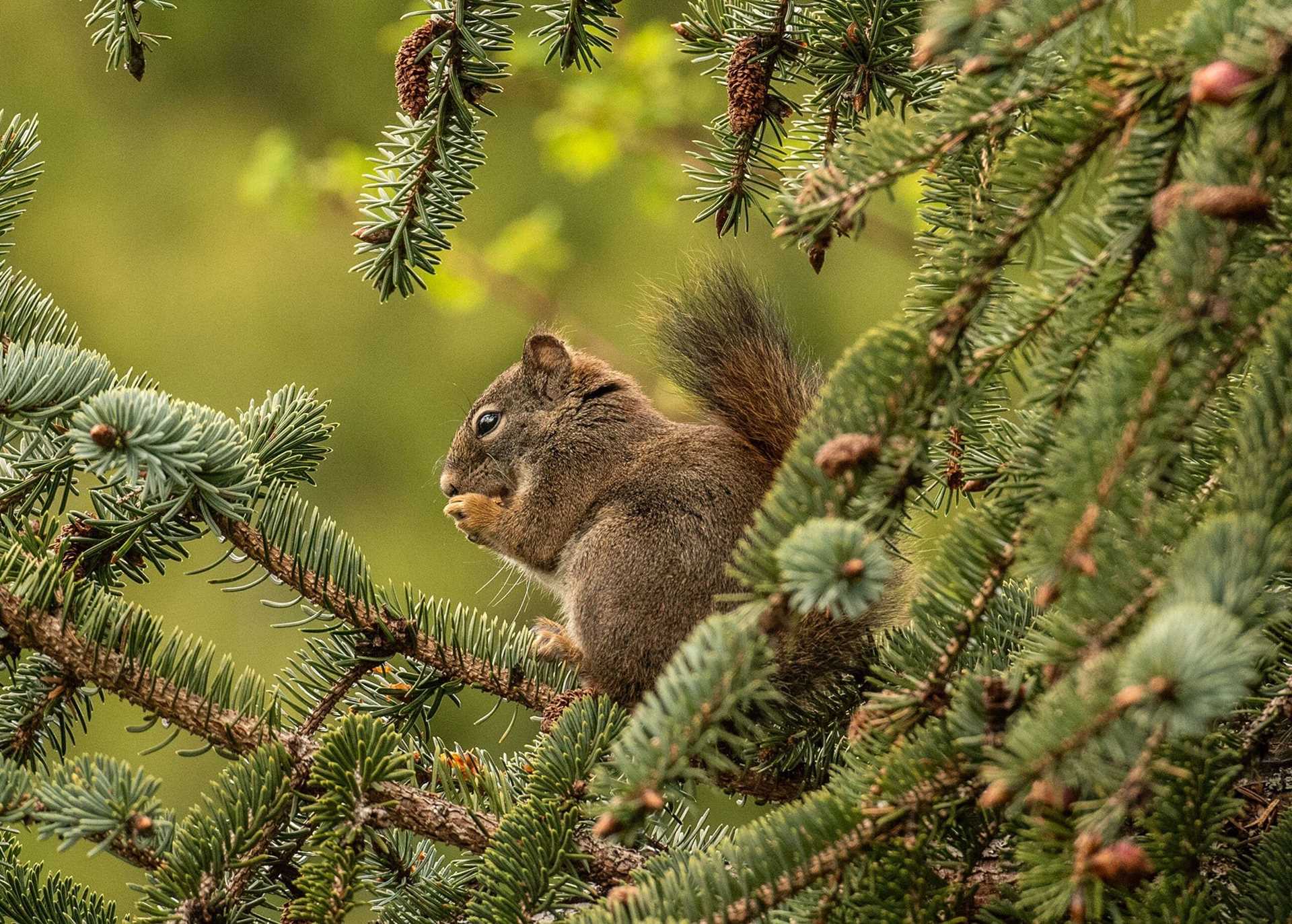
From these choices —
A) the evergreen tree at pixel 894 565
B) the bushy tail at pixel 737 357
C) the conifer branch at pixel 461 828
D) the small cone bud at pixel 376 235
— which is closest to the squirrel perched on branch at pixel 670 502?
the bushy tail at pixel 737 357

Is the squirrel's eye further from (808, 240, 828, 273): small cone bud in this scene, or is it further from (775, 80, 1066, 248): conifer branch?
(775, 80, 1066, 248): conifer branch

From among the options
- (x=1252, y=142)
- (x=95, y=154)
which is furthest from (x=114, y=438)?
(x=95, y=154)

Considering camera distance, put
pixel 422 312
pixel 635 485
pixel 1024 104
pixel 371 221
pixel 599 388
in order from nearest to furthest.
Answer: pixel 1024 104
pixel 371 221
pixel 635 485
pixel 599 388
pixel 422 312

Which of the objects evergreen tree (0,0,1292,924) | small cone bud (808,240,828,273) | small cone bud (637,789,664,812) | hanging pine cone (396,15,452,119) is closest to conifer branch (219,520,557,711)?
evergreen tree (0,0,1292,924)

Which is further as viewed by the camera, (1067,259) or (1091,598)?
(1067,259)

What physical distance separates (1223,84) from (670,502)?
1050 mm

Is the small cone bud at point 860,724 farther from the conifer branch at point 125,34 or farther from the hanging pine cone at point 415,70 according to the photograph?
the conifer branch at point 125,34

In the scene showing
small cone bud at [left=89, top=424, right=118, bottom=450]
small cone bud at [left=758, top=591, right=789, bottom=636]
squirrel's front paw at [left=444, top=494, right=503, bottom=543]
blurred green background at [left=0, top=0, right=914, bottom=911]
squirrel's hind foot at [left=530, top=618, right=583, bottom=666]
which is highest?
blurred green background at [left=0, top=0, right=914, bottom=911]

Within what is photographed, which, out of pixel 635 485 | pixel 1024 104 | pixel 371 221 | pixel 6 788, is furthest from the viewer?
pixel 635 485

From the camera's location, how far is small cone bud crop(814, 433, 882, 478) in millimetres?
575

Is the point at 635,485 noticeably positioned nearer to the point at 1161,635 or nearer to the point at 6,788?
the point at 6,788

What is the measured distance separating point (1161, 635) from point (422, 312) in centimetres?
440

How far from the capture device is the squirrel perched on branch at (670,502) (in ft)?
4.56

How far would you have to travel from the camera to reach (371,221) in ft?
3.59
